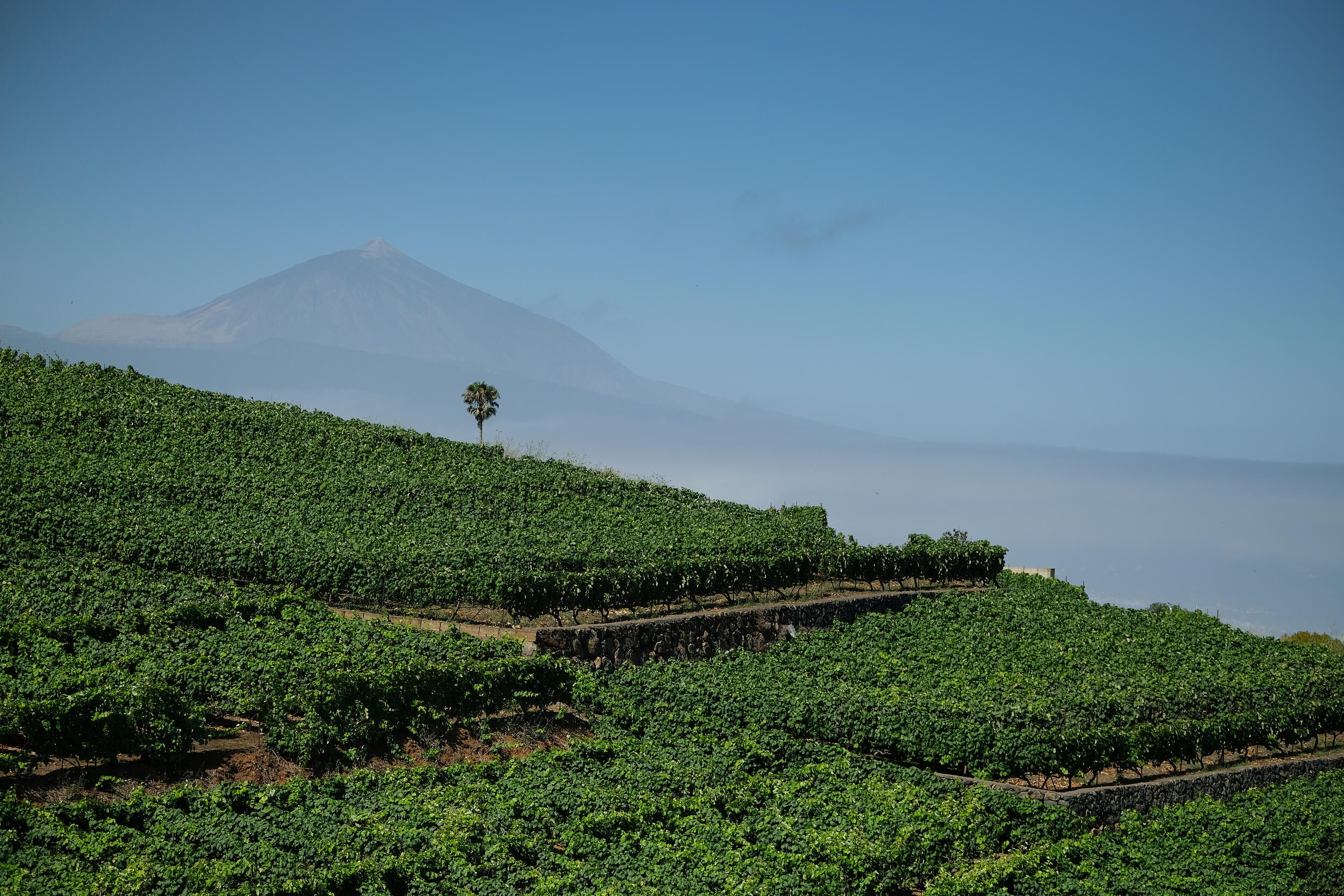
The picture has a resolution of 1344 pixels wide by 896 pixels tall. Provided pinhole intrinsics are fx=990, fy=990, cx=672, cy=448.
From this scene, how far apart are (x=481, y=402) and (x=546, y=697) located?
1643 inches

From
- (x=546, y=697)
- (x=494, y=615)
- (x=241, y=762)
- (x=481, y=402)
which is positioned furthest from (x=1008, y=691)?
(x=481, y=402)

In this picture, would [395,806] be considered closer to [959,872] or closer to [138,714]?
[138,714]

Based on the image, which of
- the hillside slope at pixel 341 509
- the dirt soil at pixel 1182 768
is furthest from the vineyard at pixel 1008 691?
the hillside slope at pixel 341 509

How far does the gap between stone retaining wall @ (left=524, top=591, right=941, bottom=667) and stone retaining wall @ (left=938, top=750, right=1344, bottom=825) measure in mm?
9341

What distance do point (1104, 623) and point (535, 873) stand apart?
24772mm

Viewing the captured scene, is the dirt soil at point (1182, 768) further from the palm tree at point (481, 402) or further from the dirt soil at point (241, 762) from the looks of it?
the palm tree at point (481, 402)

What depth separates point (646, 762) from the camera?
20859 millimetres

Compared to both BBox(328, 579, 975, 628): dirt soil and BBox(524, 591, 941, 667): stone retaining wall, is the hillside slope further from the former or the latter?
BBox(524, 591, 941, 667): stone retaining wall

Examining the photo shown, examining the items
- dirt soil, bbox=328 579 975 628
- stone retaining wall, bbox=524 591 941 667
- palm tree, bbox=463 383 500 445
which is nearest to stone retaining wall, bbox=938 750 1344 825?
stone retaining wall, bbox=524 591 941 667

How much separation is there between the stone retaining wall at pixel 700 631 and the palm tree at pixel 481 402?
113 ft

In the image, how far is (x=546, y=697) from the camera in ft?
80.3

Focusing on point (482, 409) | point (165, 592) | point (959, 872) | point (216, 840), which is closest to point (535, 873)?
point (216, 840)

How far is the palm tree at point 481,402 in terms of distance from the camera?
6338cm

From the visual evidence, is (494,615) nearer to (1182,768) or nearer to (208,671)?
(208,671)
